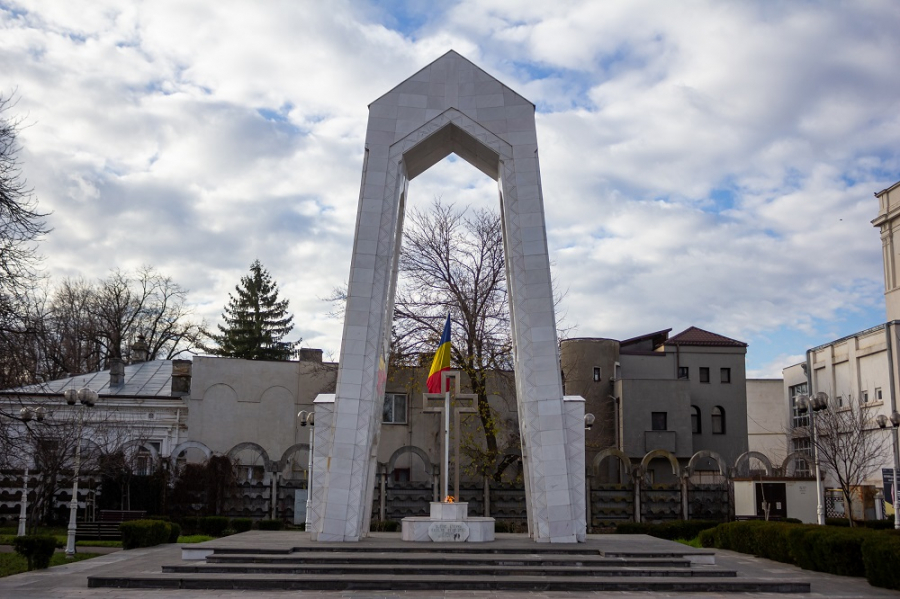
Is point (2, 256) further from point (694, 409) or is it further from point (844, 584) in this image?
point (694, 409)

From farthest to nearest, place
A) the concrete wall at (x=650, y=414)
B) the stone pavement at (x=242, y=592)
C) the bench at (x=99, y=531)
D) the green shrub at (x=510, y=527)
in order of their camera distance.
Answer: the concrete wall at (x=650, y=414), the green shrub at (x=510, y=527), the bench at (x=99, y=531), the stone pavement at (x=242, y=592)

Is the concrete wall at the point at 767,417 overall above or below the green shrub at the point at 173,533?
above

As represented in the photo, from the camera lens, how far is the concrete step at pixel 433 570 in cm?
1489

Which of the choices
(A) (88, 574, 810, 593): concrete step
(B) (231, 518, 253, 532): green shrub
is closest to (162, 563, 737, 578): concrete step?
(A) (88, 574, 810, 593): concrete step

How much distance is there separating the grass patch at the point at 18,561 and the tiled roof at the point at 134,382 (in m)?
15.9

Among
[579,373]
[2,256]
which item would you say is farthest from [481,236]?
[2,256]

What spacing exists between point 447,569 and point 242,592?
3.41 m

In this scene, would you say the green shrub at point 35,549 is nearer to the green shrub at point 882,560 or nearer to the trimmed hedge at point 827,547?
the trimmed hedge at point 827,547

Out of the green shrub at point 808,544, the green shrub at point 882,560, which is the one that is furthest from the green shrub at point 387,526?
the green shrub at point 882,560

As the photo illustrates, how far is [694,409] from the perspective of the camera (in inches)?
1654

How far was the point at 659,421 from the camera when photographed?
132 feet

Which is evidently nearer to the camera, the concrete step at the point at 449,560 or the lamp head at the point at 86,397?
the concrete step at the point at 449,560

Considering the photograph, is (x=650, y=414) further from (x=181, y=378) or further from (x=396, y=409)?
(x=181, y=378)

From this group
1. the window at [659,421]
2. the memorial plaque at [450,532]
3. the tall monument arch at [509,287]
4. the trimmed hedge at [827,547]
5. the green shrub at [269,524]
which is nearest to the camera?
the trimmed hedge at [827,547]
